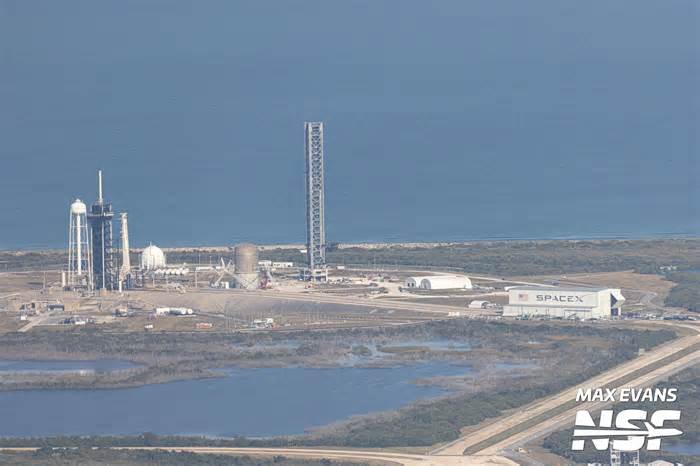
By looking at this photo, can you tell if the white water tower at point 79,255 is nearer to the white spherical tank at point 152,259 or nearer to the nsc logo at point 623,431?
the white spherical tank at point 152,259

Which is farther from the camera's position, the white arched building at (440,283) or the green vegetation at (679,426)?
the white arched building at (440,283)

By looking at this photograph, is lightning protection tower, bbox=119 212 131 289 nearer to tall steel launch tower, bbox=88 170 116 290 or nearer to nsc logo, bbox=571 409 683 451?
tall steel launch tower, bbox=88 170 116 290

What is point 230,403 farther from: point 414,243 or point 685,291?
point 414,243

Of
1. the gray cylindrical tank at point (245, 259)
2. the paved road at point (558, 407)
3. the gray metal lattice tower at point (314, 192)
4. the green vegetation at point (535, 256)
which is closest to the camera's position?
the paved road at point (558, 407)

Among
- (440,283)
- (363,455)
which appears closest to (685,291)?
(440,283)

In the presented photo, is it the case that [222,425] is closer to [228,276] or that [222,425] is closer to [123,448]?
[123,448]

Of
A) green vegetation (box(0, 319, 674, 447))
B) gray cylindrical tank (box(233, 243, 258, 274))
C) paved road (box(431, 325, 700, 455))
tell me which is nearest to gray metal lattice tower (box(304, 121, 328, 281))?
gray cylindrical tank (box(233, 243, 258, 274))

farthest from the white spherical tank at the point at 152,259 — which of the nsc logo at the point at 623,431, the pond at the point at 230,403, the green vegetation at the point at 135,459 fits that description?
the nsc logo at the point at 623,431
